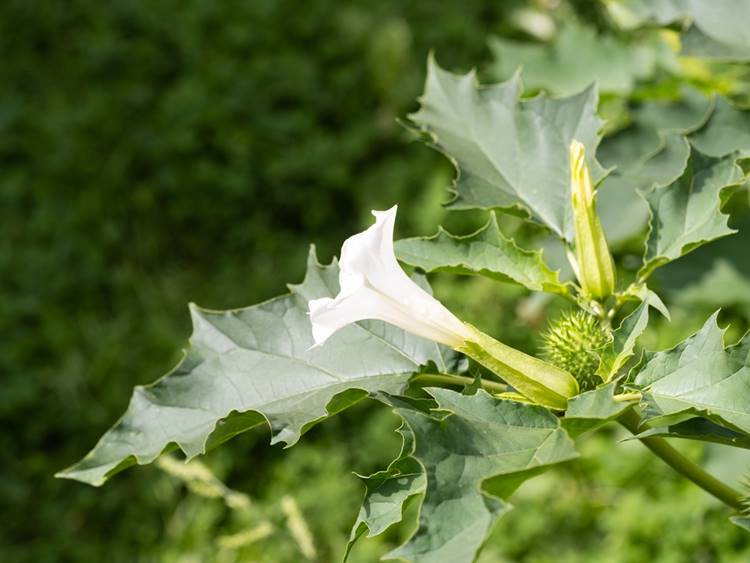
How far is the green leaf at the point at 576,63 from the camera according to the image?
1696 millimetres

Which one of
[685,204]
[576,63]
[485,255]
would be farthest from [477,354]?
[576,63]

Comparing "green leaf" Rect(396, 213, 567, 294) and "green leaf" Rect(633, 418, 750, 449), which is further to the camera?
"green leaf" Rect(396, 213, 567, 294)

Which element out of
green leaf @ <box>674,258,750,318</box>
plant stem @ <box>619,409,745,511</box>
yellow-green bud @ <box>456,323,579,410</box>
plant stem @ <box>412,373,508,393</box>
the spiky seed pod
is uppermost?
yellow-green bud @ <box>456,323,579,410</box>

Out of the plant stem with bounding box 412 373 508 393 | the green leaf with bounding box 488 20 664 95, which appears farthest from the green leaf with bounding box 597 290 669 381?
the green leaf with bounding box 488 20 664 95

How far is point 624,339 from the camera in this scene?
Answer: 83 cm

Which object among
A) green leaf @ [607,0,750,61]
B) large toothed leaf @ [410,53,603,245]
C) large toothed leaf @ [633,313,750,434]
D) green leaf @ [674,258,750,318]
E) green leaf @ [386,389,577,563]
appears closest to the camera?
green leaf @ [386,389,577,563]

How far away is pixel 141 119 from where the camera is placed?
3561 millimetres

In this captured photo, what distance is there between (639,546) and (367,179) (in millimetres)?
1597

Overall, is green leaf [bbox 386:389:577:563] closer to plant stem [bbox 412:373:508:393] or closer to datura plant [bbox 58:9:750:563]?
datura plant [bbox 58:9:750:563]

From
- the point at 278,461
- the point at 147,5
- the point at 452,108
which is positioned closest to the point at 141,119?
the point at 147,5

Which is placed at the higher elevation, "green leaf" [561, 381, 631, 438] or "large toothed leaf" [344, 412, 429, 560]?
"green leaf" [561, 381, 631, 438]

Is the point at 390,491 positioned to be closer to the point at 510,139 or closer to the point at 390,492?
the point at 390,492

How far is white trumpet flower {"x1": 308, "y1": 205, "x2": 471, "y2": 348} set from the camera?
78 centimetres

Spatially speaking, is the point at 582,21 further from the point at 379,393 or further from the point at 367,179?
the point at 379,393
